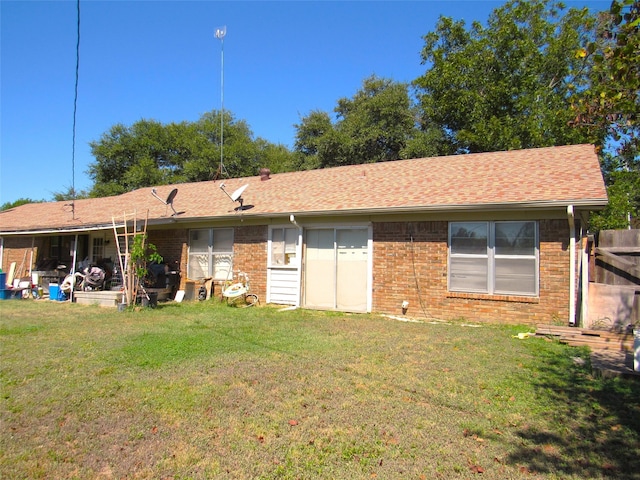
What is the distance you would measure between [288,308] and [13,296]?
1037cm

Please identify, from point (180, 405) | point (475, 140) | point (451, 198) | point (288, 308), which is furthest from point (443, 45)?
point (180, 405)

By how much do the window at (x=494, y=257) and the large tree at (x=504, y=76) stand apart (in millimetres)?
10898

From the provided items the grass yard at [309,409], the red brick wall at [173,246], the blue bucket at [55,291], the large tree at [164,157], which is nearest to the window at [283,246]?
the red brick wall at [173,246]

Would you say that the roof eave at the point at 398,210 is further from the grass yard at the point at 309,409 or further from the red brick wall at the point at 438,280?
the grass yard at the point at 309,409

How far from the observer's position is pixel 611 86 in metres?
5.33

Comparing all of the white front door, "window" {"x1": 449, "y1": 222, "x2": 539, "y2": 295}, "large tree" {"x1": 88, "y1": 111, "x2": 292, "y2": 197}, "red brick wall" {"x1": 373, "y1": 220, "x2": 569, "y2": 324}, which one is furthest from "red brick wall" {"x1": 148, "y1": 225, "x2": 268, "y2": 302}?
"large tree" {"x1": 88, "y1": 111, "x2": 292, "y2": 197}

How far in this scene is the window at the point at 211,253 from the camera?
13.6m

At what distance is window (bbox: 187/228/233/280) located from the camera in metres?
13.6

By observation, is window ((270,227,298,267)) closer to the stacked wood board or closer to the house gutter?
the stacked wood board

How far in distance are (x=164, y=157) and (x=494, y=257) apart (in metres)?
33.5

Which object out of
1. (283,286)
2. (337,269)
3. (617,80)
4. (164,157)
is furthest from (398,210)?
(164,157)

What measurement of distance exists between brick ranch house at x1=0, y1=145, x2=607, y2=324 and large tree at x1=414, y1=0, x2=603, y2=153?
808 centimetres

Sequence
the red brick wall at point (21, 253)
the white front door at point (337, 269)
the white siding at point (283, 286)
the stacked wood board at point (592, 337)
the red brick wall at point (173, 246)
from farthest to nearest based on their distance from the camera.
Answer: the red brick wall at point (21, 253) < the red brick wall at point (173, 246) < the white siding at point (283, 286) < the white front door at point (337, 269) < the stacked wood board at point (592, 337)

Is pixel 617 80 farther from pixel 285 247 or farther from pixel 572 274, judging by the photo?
pixel 285 247
